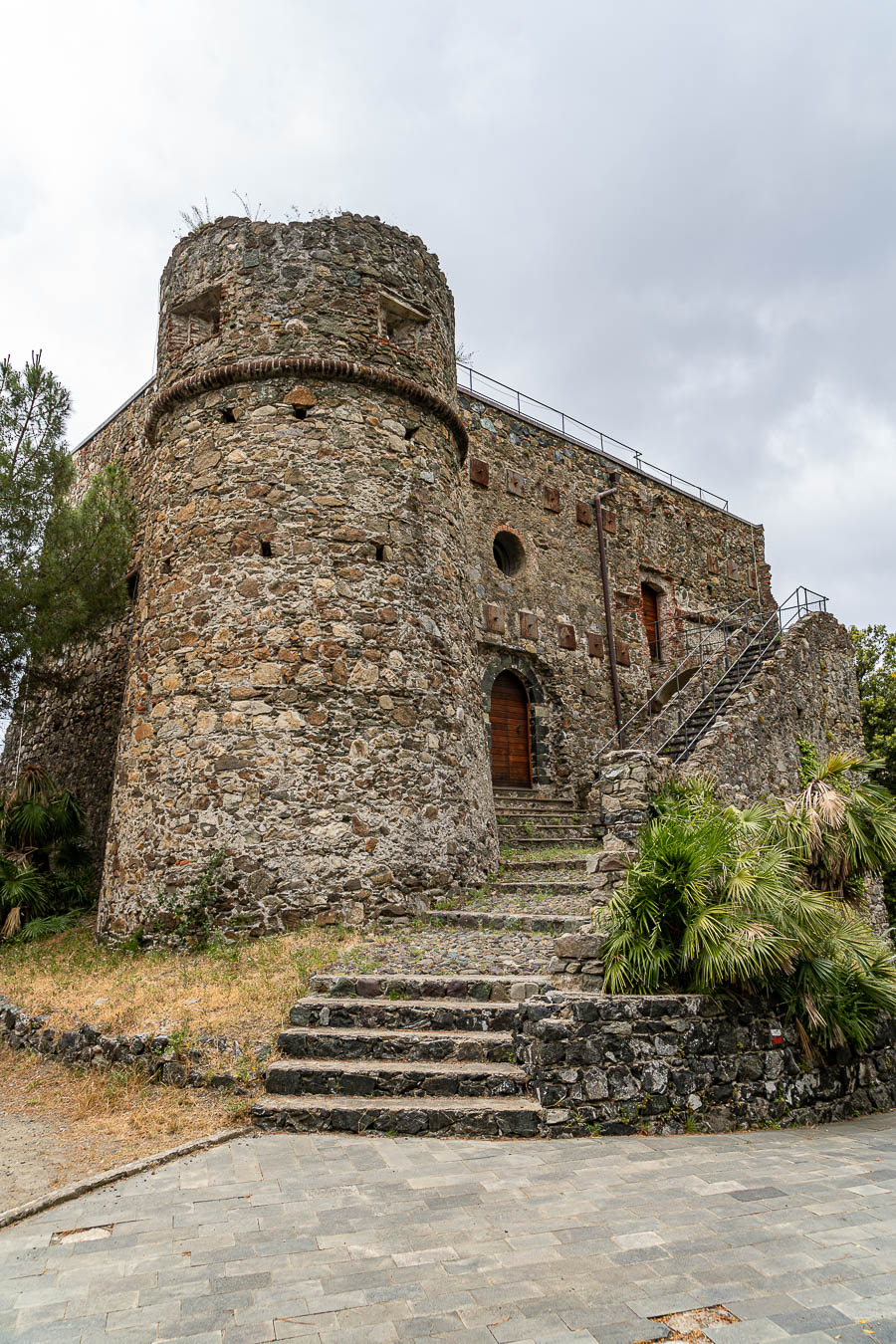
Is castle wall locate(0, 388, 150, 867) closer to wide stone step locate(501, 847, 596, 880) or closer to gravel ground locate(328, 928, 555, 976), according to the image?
wide stone step locate(501, 847, 596, 880)

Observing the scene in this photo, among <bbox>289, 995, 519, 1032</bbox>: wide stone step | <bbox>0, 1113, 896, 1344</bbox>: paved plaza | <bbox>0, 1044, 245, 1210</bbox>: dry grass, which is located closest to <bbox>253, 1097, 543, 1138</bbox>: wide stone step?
<bbox>0, 1113, 896, 1344</bbox>: paved plaza

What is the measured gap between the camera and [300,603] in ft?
29.7

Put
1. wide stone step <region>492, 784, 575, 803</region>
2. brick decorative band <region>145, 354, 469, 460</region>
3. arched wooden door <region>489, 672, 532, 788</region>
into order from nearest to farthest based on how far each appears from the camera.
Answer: brick decorative band <region>145, 354, 469, 460</region> → wide stone step <region>492, 784, 575, 803</region> → arched wooden door <region>489, 672, 532, 788</region>

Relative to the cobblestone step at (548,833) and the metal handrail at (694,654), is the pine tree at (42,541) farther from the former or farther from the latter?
the metal handrail at (694,654)

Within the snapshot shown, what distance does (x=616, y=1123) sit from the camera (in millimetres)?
5441

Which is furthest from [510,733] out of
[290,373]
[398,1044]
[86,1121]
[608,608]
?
[86,1121]

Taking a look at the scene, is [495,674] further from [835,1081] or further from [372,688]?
[835,1081]

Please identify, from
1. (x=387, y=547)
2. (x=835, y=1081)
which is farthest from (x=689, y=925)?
(x=387, y=547)

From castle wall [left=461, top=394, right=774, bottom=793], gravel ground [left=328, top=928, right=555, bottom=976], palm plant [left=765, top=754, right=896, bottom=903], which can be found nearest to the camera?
gravel ground [left=328, top=928, right=555, bottom=976]

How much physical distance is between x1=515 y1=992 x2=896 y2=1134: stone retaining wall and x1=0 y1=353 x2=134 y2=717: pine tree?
826 cm

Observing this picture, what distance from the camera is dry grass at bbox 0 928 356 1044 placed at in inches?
249

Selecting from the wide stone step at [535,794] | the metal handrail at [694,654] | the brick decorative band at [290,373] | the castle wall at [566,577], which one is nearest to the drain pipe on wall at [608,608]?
the castle wall at [566,577]

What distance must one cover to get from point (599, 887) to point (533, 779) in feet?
27.0

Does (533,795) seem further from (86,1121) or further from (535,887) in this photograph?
(86,1121)
